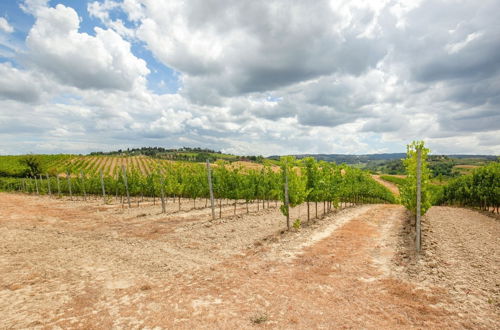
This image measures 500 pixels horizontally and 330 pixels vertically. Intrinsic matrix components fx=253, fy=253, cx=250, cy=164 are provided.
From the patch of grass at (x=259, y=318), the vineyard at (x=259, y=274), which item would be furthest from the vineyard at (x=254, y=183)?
the patch of grass at (x=259, y=318)

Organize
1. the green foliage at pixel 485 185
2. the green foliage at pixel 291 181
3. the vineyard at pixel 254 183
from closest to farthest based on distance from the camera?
the green foliage at pixel 291 181 → the vineyard at pixel 254 183 → the green foliage at pixel 485 185

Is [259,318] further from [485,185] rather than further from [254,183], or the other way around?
[485,185]

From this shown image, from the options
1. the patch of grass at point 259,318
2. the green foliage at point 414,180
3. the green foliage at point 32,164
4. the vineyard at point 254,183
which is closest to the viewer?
the patch of grass at point 259,318

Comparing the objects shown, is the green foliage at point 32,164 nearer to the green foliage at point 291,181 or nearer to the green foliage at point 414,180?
the green foliage at point 291,181

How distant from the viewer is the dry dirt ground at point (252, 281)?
647cm

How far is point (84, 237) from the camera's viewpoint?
16.2 meters

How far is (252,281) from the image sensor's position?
28.7ft

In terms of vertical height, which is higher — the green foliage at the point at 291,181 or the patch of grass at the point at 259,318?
the green foliage at the point at 291,181

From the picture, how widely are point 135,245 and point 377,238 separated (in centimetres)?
1375

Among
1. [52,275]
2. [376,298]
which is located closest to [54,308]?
[52,275]

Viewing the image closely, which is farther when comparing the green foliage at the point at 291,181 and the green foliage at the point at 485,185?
the green foliage at the point at 485,185

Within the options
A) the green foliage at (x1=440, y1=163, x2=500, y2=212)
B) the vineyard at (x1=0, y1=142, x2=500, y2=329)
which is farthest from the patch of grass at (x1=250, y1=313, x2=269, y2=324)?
the green foliage at (x1=440, y1=163, x2=500, y2=212)

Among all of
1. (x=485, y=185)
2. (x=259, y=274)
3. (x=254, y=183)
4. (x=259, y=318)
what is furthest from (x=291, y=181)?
(x=485, y=185)

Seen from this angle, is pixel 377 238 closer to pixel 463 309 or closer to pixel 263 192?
pixel 463 309
